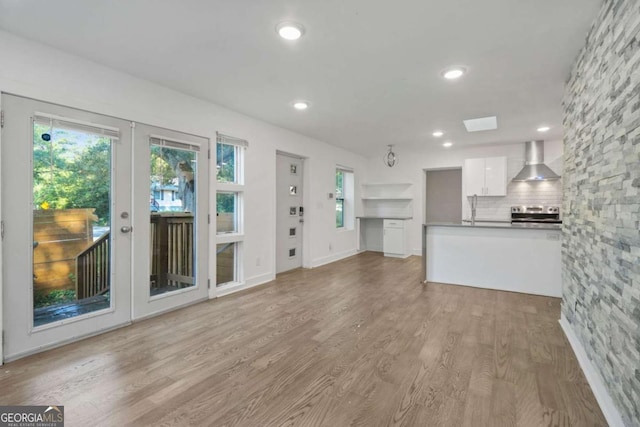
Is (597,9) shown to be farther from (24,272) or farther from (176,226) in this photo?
(24,272)

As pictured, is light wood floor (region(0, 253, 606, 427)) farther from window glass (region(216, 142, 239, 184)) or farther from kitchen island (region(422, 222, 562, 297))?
window glass (region(216, 142, 239, 184))

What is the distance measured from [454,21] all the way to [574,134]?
155 centimetres

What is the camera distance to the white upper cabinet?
244 inches

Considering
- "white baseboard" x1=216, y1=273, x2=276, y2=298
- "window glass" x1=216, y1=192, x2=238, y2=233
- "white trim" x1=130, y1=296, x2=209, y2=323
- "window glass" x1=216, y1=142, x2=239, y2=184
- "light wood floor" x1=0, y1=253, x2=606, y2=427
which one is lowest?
"light wood floor" x1=0, y1=253, x2=606, y2=427

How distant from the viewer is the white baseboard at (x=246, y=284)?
13.4 ft

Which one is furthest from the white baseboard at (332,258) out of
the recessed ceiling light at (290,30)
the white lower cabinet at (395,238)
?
the recessed ceiling light at (290,30)

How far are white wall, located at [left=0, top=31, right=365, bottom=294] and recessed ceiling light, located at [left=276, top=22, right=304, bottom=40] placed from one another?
1749 millimetres

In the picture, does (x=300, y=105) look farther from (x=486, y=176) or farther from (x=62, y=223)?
(x=486, y=176)

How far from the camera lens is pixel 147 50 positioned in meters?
2.59

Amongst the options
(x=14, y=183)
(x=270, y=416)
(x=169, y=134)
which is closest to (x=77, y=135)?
(x=14, y=183)

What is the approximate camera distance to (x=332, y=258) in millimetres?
6551

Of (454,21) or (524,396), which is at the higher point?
(454,21)

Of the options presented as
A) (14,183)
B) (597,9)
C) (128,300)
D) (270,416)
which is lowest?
(270,416)

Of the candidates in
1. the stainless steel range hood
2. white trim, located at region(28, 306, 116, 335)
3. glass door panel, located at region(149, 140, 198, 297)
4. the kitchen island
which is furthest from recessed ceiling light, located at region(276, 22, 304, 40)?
the stainless steel range hood
